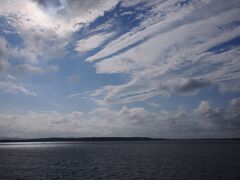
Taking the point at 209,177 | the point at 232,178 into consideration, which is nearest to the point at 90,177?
the point at 209,177

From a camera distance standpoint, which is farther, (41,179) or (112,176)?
(112,176)

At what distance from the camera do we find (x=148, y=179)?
5284cm

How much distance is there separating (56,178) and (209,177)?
99.5ft

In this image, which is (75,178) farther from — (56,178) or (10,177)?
(10,177)

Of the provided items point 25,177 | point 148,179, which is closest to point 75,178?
point 25,177

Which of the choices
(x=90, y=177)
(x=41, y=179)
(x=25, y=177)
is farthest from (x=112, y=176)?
(x=25, y=177)

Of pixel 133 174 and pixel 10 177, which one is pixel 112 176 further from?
pixel 10 177

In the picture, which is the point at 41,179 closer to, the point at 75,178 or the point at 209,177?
the point at 75,178

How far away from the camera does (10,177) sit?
2183 inches

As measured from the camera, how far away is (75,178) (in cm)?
5447

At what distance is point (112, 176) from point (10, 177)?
20.3 m

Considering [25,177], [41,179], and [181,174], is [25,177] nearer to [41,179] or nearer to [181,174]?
[41,179]

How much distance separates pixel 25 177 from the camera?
182ft

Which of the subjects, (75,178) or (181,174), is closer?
(75,178)
